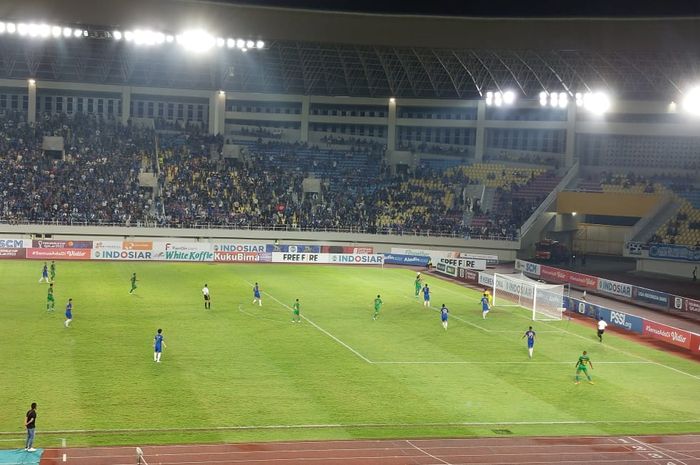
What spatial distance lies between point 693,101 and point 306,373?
5159cm

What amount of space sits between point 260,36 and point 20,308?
18.2 metres

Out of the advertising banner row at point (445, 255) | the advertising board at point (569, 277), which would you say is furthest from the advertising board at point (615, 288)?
the advertising banner row at point (445, 255)

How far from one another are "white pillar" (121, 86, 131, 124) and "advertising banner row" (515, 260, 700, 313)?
41368 millimetres

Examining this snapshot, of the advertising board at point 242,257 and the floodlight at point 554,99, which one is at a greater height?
the floodlight at point 554,99

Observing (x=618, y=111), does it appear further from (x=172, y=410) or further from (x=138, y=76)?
(x=172, y=410)

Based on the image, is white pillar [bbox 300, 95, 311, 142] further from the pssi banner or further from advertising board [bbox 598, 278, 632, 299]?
advertising board [bbox 598, 278, 632, 299]

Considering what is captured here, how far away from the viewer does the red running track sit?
73.8ft

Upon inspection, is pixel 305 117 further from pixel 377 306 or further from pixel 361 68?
pixel 377 306

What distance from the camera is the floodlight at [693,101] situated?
71812 millimetres

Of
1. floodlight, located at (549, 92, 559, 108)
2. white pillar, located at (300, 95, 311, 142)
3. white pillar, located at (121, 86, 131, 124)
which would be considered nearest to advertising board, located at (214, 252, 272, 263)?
white pillar, located at (121, 86, 131, 124)

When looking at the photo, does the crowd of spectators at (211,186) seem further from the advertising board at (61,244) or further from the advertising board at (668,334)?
the advertising board at (668,334)

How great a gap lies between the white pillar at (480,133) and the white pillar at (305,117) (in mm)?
17252

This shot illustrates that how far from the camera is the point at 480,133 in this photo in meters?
90.2

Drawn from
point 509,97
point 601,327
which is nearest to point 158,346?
point 601,327
